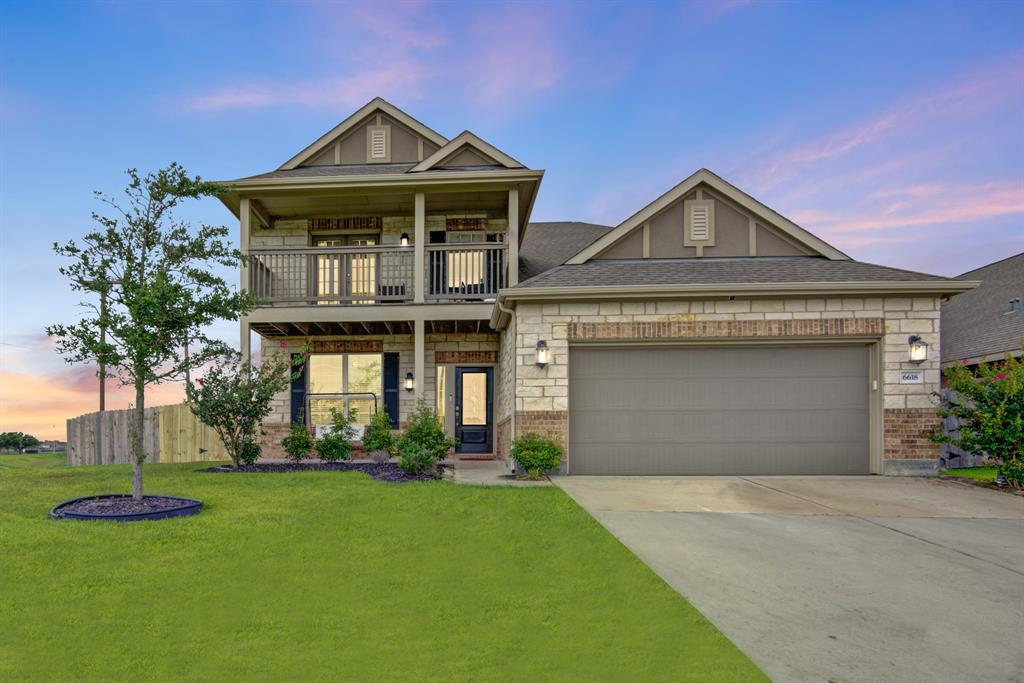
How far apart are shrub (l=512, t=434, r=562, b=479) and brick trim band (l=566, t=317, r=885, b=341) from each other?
6.14 feet

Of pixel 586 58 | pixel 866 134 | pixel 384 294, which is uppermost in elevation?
pixel 586 58

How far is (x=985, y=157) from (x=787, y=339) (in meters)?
8.60

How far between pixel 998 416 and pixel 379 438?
10379 millimetres

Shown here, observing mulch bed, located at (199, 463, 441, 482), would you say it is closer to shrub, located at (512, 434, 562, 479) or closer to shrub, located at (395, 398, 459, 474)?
shrub, located at (395, 398, 459, 474)

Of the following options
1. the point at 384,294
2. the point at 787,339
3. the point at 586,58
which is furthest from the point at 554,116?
the point at 787,339

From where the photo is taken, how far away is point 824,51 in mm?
13797

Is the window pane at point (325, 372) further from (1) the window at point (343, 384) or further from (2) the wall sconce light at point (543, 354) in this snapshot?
(2) the wall sconce light at point (543, 354)

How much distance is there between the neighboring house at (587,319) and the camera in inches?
403

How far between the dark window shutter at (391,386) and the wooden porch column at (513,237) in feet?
12.3

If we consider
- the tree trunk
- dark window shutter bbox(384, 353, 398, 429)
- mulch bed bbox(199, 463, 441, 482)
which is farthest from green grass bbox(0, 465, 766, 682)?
dark window shutter bbox(384, 353, 398, 429)

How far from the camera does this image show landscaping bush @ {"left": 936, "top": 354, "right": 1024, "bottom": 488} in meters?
9.01

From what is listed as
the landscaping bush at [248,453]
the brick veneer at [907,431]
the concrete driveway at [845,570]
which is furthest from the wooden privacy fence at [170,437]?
the brick veneer at [907,431]

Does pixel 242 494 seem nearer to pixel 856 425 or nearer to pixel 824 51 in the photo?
pixel 856 425

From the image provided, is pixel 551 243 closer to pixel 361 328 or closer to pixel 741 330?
pixel 361 328
